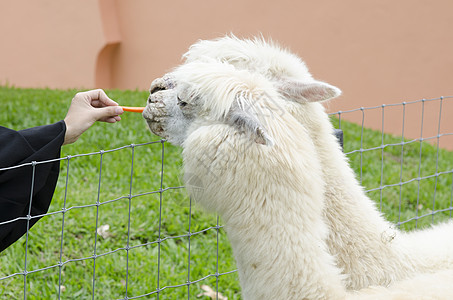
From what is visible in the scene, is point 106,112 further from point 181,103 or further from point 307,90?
point 307,90

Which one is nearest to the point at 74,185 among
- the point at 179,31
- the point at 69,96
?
the point at 69,96

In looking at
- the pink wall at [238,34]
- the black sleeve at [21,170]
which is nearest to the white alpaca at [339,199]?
the black sleeve at [21,170]

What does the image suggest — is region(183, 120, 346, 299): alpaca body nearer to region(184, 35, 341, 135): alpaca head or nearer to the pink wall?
region(184, 35, 341, 135): alpaca head

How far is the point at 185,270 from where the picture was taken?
4055 mm

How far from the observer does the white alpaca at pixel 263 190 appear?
216cm

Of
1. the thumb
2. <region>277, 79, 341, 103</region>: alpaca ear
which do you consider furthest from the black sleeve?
<region>277, 79, 341, 103</region>: alpaca ear

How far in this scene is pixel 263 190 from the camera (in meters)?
2.17

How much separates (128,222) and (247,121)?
1.63 m

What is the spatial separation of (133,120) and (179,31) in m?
2.31

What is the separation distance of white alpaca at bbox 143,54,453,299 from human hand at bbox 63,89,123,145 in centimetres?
48

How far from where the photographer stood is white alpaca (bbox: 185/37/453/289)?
2393mm

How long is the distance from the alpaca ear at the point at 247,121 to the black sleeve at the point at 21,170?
2.28 ft

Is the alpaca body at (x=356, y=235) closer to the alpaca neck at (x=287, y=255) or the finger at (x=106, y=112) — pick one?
the alpaca neck at (x=287, y=255)

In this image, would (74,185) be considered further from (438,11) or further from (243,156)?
(438,11)
